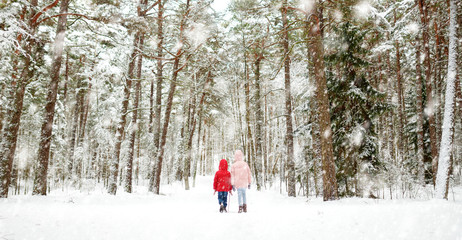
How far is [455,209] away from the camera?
19.2 ft

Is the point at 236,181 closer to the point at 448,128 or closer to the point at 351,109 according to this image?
the point at 351,109

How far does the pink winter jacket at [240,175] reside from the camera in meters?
8.09

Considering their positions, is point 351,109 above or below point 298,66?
below

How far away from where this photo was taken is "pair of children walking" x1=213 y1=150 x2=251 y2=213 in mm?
8078

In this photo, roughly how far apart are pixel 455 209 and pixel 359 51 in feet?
26.8

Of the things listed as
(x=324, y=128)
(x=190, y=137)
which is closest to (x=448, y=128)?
(x=324, y=128)

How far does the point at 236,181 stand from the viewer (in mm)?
8164

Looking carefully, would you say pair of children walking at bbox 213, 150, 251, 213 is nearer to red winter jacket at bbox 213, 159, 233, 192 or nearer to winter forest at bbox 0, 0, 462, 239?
red winter jacket at bbox 213, 159, 233, 192

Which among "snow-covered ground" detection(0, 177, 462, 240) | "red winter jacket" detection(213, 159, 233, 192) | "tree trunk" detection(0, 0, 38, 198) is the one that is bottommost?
"snow-covered ground" detection(0, 177, 462, 240)

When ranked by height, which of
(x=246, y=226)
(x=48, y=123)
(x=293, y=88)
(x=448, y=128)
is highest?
(x=293, y=88)

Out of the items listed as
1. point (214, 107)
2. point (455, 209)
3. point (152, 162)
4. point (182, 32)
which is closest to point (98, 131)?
point (152, 162)

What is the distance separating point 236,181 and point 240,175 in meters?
0.25

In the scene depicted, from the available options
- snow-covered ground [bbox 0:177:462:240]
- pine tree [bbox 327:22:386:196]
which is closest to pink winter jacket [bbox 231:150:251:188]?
snow-covered ground [bbox 0:177:462:240]

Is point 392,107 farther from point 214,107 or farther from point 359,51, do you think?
point 214,107
